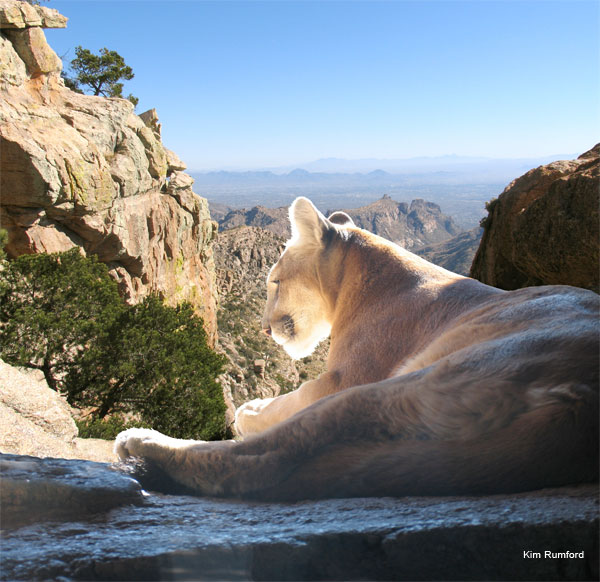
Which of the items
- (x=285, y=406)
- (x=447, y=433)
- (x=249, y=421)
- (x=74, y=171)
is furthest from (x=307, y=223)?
Result: (x=74, y=171)

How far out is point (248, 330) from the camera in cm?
6719

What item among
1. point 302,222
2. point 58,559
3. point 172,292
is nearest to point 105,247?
point 172,292

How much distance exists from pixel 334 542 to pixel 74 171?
29.1 metres

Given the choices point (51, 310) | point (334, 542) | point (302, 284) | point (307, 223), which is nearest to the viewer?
point (334, 542)

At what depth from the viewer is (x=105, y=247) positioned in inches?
1278

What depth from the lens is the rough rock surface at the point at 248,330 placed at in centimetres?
5559

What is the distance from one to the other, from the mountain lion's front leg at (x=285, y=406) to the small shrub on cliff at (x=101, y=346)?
15.1m

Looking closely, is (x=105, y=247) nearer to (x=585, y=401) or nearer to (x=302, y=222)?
(x=302, y=222)

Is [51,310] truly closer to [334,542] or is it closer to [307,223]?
[307,223]

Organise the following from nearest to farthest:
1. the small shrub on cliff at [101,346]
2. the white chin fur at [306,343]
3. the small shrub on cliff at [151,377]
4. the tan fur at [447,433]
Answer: the tan fur at [447,433], the white chin fur at [306,343], the small shrub on cliff at [101,346], the small shrub on cliff at [151,377]

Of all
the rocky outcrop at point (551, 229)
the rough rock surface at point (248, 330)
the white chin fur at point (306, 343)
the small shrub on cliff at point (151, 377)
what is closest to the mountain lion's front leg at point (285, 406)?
the white chin fur at point (306, 343)

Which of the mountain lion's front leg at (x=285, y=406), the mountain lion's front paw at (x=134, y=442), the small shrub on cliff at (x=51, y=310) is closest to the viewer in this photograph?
the mountain lion's front paw at (x=134, y=442)

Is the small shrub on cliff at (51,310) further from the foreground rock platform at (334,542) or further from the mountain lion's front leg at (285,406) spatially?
the foreground rock platform at (334,542)

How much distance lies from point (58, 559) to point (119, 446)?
715 mm
